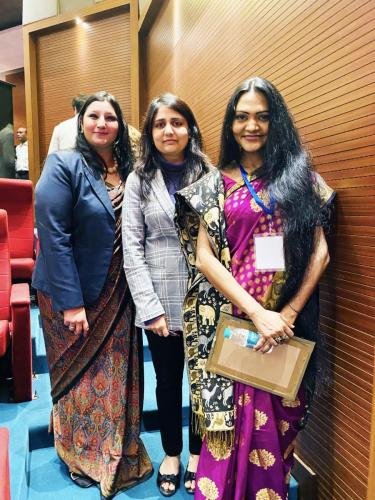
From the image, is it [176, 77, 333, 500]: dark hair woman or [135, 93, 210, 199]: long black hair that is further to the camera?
[135, 93, 210, 199]: long black hair

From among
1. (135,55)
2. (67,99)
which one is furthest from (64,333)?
(67,99)

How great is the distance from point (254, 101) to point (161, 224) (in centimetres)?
43

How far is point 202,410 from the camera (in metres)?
1.15

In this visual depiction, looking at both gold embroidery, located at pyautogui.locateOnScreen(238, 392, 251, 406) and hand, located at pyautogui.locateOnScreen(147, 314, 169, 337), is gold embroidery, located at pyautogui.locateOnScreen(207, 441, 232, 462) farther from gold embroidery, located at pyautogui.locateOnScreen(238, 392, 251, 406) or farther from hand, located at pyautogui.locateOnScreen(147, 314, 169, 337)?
hand, located at pyautogui.locateOnScreen(147, 314, 169, 337)

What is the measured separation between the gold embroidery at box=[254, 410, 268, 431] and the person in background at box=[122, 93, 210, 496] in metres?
0.32

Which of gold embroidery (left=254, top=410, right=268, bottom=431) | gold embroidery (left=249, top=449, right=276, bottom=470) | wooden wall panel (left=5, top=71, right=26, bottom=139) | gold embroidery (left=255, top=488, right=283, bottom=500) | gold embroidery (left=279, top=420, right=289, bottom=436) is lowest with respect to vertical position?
gold embroidery (left=255, top=488, right=283, bottom=500)

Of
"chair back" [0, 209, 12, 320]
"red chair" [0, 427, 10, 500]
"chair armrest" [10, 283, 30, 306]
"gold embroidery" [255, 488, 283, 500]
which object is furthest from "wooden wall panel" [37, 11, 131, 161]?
"red chair" [0, 427, 10, 500]

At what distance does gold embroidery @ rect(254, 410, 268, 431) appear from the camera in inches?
44.3

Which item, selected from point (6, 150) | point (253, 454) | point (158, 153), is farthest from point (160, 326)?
point (6, 150)

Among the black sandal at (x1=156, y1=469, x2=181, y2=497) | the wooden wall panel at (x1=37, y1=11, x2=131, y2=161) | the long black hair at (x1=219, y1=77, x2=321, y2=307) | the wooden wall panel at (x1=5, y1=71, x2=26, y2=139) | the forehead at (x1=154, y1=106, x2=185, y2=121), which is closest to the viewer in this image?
the long black hair at (x1=219, y1=77, x2=321, y2=307)

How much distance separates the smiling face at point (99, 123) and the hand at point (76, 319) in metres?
0.52

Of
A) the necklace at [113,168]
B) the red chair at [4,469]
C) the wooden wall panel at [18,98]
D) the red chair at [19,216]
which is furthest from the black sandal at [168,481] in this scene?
the wooden wall panel at [18,98]

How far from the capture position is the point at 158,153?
133 cm

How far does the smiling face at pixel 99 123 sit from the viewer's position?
1334 mm
